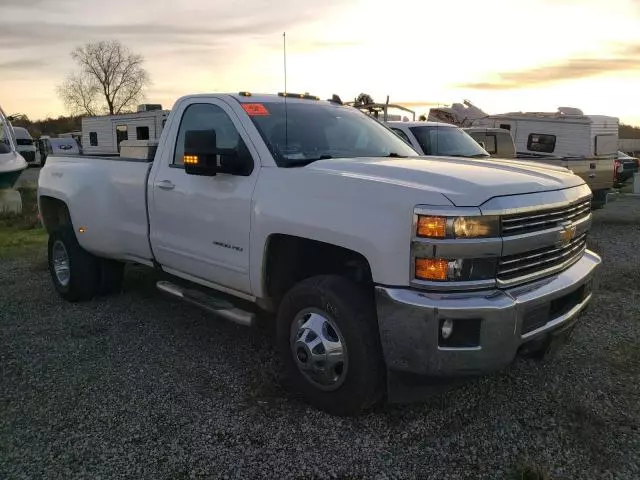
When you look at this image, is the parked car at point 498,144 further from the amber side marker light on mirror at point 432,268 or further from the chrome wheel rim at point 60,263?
the amber side marker light on mirror at point 432,268

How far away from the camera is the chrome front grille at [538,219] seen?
3104 mm

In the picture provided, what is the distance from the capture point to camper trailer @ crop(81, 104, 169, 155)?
1770 centimetres

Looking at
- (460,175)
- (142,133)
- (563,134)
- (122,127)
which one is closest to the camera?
(460,175)

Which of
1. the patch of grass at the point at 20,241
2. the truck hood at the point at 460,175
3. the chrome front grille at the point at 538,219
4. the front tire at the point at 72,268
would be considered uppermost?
the truck hood at the point at 460,175

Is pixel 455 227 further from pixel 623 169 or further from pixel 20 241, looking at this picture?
pixel 623 169

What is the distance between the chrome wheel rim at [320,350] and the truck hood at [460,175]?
2.88 feet

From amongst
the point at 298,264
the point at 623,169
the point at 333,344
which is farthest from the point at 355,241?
the point at 623,169

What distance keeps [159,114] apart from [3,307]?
41.7 ft

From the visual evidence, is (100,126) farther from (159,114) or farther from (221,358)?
(221,358)

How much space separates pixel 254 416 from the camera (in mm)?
3605

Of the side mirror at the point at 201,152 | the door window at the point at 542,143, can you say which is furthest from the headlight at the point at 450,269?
the door window at the point at 542,143

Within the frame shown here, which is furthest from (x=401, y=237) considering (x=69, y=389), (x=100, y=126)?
(x=100, y=126)

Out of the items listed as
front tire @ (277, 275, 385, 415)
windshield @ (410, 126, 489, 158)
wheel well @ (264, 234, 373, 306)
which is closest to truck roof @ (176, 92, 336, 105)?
wheel well @ (264, 234, 373, 306)

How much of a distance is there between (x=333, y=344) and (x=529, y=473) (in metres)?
1.22
